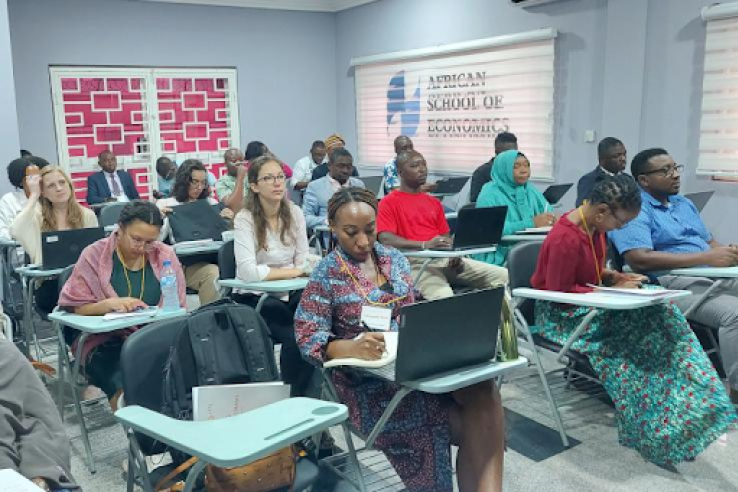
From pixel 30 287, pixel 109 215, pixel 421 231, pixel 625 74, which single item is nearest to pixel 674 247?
pixel 421 231

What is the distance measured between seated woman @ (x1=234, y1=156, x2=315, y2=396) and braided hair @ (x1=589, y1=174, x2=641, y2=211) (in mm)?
1404

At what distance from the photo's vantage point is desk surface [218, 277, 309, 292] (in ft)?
9.62

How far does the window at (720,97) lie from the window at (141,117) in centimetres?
575

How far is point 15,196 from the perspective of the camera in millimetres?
4461

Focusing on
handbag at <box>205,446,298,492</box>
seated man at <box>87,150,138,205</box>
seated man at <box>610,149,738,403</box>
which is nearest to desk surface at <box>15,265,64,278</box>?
handbag at <box>205,446,298,492</box>

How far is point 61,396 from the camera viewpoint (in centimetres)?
323

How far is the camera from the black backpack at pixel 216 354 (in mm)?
1914

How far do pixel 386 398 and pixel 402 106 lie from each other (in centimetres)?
685

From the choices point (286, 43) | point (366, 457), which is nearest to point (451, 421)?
point (366, 457)

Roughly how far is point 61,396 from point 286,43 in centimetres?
696

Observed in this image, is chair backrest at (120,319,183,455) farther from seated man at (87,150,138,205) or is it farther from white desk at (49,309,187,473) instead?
seated man at (87,150,138,205)

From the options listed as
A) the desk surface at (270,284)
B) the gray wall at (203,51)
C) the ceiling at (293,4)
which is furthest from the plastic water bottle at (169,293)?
the ceiling at (293,4)

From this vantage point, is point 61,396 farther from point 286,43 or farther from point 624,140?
point 286,43

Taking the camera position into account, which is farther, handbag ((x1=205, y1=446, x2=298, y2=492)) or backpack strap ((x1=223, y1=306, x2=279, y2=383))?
backpack strap ((x1=223, y1=306, x2=279, y2=383))
